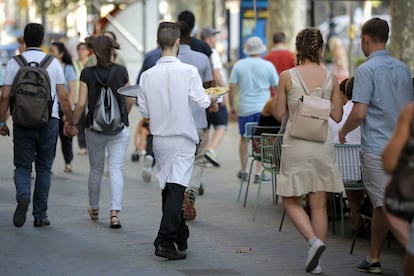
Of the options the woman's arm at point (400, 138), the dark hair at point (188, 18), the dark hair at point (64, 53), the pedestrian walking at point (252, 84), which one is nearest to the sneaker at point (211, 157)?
the pedestrian walking at point (252, 84)

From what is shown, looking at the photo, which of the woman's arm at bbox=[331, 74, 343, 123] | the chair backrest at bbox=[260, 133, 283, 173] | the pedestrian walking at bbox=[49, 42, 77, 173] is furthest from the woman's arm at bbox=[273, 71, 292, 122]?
the pedestrian walking at bbox=[49, 42, 77, 173]

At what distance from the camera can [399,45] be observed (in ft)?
41.9

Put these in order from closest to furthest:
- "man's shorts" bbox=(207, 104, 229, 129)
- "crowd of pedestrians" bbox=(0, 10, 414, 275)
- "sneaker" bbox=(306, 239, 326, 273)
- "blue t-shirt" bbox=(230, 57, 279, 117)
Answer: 1. "sneaker" bbox=(306, 239, 326, 273)
2. "crowd of pedestrians" bbox=(0, 10, 414, 275)
3. "blue t-shirt" bbox=(230, 57, 279, 117)
4. "man's shorts" bbox=(207, 104, 229, 129)

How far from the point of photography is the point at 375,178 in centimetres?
763

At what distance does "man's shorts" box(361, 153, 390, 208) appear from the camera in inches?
299

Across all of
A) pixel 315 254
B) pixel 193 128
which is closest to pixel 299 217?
pixel 315 254

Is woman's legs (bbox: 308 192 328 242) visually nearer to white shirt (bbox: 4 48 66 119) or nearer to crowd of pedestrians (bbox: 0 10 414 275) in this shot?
crowd of pedestrians (bbox: 0 10 414 275)

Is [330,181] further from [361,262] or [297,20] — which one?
[297,20]

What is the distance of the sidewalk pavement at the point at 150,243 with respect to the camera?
8180mm

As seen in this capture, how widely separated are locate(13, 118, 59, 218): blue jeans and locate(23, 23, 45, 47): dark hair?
0.71 m

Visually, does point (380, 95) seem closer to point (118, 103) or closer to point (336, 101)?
point (336, 101)

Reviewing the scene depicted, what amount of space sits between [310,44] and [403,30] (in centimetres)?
490

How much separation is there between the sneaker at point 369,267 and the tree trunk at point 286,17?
51.8 feet

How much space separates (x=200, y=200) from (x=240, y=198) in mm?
491
